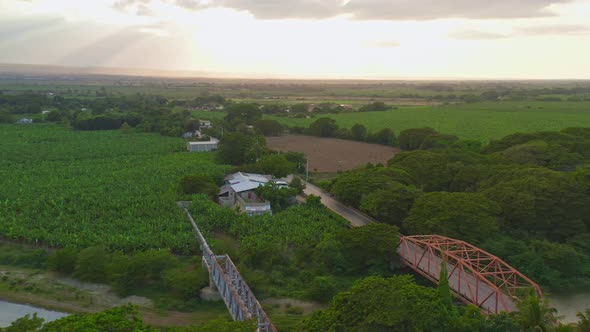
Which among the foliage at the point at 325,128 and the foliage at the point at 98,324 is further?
the foliage at the point at 325,128

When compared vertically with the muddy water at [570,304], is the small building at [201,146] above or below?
below

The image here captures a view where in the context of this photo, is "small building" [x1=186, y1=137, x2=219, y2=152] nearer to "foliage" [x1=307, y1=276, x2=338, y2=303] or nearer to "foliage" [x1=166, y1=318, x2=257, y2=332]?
"foliage" [x1=307, y1=276, x2=338, y2=303]

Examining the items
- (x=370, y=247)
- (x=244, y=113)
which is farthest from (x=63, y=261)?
(x=244, y=113)

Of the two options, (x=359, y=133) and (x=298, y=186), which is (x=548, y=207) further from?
(x=359, y=133)

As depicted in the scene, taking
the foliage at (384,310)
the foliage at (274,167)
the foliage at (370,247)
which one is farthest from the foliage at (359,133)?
the foliage at (384,310)

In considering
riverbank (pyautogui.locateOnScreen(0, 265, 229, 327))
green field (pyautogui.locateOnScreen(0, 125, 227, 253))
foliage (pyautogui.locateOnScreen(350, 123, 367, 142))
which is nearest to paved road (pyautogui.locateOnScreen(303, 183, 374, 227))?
green field (pyautogui.locateOnScreen(0, 125, 227, 253))

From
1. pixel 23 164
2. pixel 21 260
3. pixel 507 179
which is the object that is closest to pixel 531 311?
pixel 507 179

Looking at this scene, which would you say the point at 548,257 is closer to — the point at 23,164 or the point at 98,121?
the point at 23,164

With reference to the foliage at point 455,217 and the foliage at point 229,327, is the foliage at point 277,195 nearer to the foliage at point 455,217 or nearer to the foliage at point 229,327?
the foliage at point 455,217
